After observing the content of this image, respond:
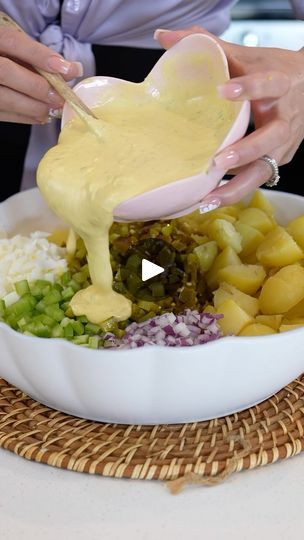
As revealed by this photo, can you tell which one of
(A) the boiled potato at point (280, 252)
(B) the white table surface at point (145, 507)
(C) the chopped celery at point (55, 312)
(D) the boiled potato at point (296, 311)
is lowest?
(B) the white table surface at point (145, 507)

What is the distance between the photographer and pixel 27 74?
1224mm

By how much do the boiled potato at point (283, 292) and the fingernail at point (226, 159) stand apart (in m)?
0.29

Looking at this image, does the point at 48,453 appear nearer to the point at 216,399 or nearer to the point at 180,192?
the point at 216,399

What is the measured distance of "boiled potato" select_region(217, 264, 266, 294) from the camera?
4.33 ft

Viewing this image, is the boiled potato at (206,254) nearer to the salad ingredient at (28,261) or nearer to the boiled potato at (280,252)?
the boiled potato at (280,252)

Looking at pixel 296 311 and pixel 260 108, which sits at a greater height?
pixel 260 108

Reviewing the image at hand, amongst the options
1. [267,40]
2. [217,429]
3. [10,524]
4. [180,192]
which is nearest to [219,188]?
[180,192]

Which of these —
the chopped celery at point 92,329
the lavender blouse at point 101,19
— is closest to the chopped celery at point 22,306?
the chopped celery at point 92,329

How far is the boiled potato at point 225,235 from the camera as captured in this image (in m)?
1.40

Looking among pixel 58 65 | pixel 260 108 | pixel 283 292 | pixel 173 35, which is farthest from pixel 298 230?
pixel 58 65

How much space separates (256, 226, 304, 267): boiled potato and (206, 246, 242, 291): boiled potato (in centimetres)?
4

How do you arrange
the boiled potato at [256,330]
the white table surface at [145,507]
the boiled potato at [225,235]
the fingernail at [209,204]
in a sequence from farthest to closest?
the boiled potato at [225,235] < the boiled potato at [256,330] < the fingernail at [209,204] < the white table surface at [145,507]

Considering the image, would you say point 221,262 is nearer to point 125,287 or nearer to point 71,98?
point 125,287

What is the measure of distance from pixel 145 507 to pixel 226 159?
463 millimetres
